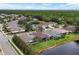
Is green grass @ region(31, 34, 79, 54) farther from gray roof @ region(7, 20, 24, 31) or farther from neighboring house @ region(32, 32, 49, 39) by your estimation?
gray roof @ region(7, 20, 24, 31)

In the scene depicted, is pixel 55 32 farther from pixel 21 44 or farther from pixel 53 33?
pixel 21 44

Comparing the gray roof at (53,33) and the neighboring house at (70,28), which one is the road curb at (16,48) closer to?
the gray roof at (53,33)

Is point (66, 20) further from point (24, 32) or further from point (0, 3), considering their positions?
point (0, 3)

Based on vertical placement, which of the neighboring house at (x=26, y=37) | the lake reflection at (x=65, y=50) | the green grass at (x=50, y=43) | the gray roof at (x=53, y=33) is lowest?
the lake reflection at (x=65, y=50)

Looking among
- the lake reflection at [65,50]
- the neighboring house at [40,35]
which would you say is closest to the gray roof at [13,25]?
the neighboring house at [40,35]

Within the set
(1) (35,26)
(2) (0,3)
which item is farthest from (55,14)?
(2) (0,3)
